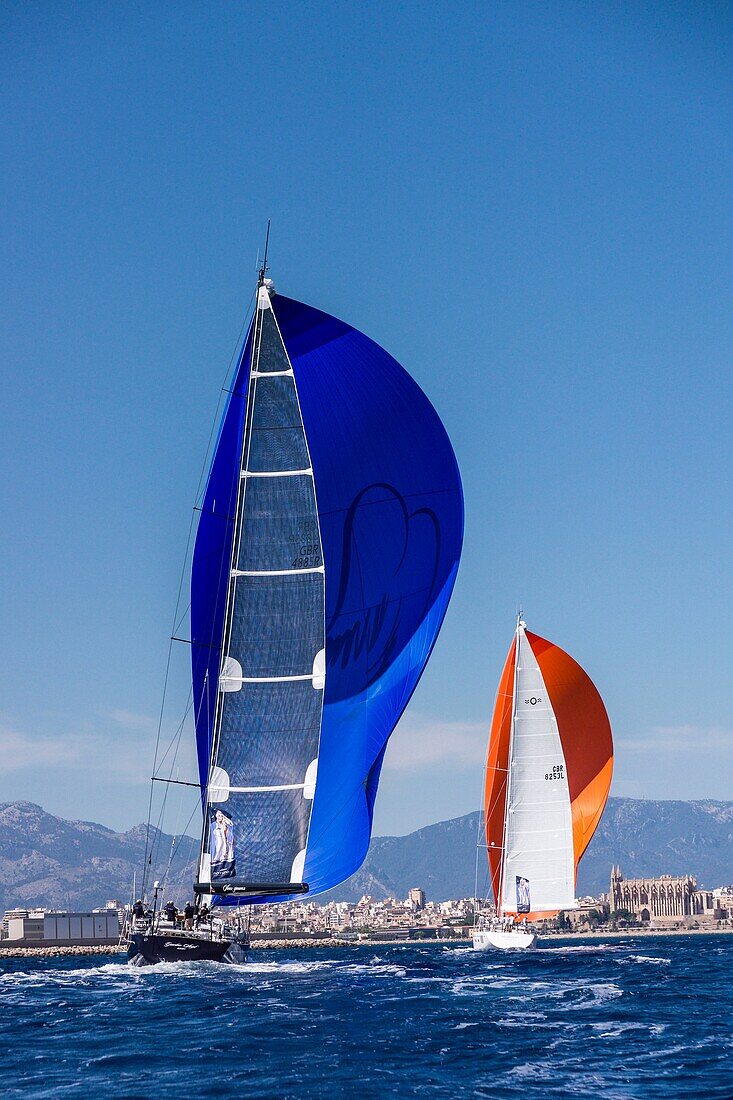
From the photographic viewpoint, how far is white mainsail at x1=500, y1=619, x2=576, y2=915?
46.3 meters

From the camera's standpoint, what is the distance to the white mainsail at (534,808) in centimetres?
4631

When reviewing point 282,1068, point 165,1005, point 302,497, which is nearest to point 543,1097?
point 282,1068

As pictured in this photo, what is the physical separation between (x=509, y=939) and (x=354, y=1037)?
106ft

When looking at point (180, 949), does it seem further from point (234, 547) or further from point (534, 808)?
point (534, 808)

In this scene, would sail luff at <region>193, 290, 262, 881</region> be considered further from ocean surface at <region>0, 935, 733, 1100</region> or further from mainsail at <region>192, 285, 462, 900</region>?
ocean surface at <region>0, 935, 733, 1100</region>

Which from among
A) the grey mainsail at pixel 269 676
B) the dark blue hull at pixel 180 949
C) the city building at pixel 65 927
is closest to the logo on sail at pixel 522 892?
the dark blue hull at pixel 180 949

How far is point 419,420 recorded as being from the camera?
30.0 m

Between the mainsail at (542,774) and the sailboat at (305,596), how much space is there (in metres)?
17.3

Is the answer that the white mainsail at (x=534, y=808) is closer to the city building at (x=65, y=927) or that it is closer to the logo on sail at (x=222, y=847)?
→ the logo on sail at (x=222, y=847)

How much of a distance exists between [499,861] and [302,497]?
23.9 metres

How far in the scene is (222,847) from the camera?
91.1 feet

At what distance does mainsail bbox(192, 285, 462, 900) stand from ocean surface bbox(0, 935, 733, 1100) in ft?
11.2

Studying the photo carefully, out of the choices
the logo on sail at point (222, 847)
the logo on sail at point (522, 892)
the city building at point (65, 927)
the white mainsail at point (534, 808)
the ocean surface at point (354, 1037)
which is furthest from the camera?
the city building at point (65, 927)

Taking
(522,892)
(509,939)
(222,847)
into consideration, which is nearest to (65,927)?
(509,939)
